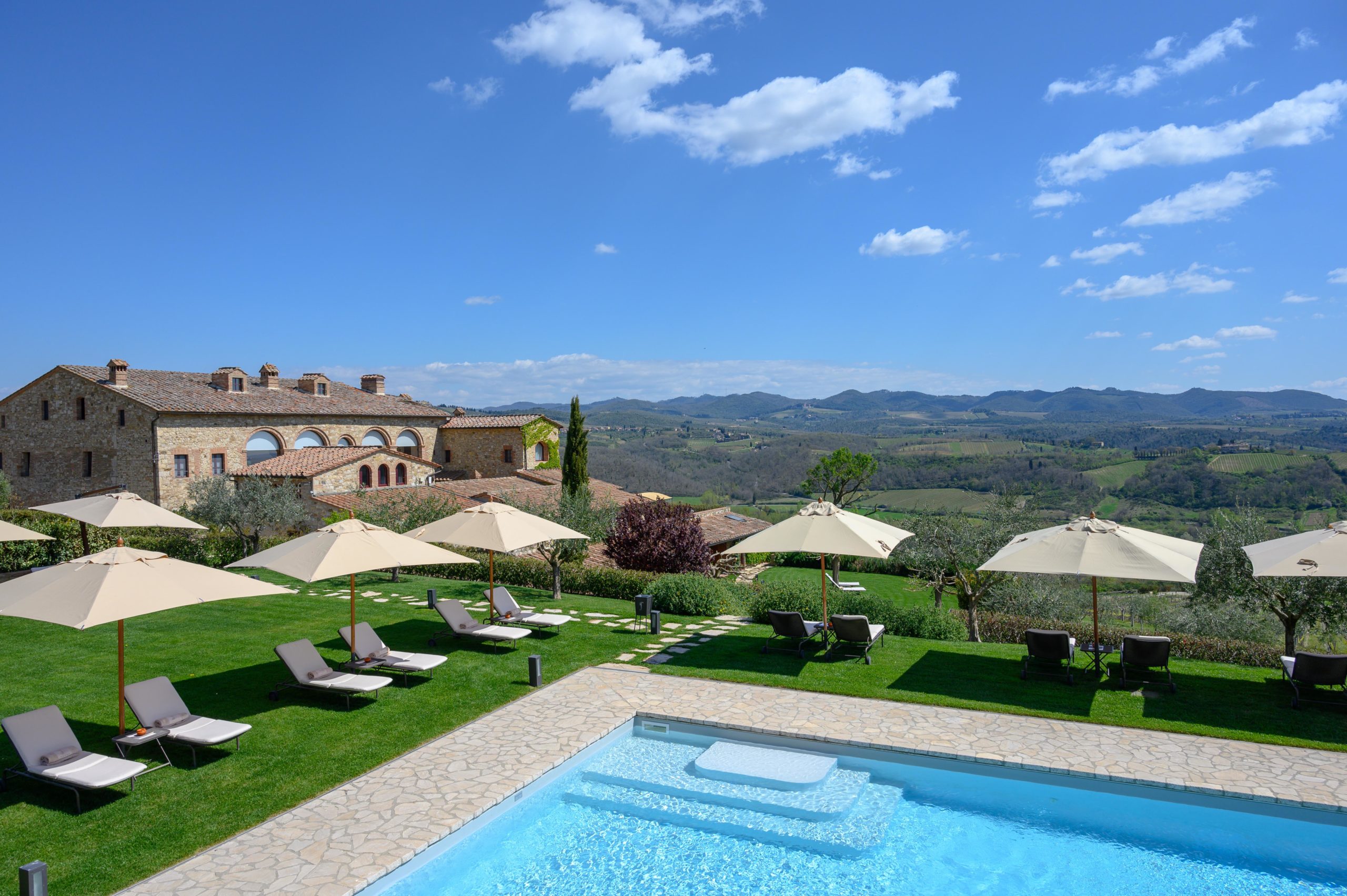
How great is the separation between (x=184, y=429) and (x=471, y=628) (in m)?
26.2

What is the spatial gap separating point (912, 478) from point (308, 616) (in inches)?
2960

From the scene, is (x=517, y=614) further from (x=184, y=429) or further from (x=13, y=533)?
(x=184, y=429)

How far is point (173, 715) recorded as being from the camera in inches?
319

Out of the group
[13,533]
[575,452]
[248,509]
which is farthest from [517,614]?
[575,452]

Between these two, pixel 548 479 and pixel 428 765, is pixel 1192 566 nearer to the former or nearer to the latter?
pixel 428 765

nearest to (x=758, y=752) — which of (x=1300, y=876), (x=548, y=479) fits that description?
(x=1300, y=876)

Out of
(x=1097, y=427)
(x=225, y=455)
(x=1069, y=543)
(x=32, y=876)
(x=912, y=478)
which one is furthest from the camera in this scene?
(x=1097, y=427)

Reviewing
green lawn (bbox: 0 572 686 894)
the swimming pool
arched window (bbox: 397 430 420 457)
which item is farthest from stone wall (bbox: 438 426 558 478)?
the swimming pool

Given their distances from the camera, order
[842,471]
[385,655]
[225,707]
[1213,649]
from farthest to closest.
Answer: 1. [842,471]
2. [1213,649]
3. [385,655]
4. [225,707]

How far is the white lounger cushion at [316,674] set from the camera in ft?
30.8

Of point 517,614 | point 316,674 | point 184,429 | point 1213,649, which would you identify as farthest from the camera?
point 184,429

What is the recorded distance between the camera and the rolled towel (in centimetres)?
686

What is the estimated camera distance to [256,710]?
30.6ft

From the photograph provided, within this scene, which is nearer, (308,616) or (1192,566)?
(1192,566)
